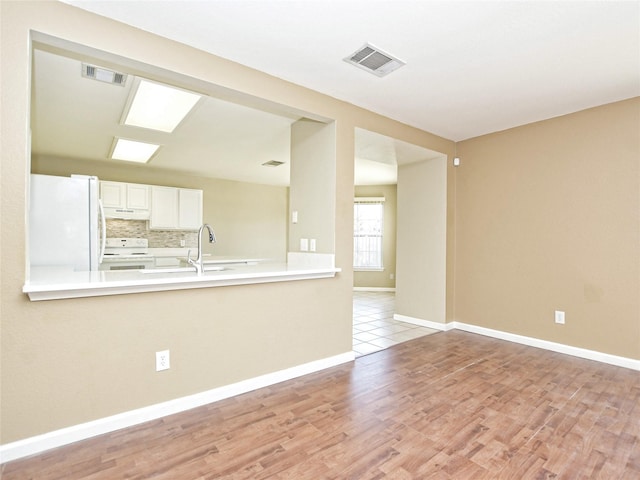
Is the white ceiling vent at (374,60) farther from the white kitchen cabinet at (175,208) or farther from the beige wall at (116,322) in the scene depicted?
the white kitchen cabinet at (175,208)

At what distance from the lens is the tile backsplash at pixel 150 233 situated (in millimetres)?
5734

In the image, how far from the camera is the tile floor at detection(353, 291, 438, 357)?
3.73m

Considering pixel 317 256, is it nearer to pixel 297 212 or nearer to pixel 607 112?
pixel 297 212

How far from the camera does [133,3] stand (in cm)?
186

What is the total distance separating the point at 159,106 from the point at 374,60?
7.13 feet

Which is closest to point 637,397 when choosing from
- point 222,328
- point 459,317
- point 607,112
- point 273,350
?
point 459,317

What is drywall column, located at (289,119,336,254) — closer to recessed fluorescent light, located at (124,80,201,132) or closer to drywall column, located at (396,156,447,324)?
recessed fluorescent light, located at (124,80,201,132)

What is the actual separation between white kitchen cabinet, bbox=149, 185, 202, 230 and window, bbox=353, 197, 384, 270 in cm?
361

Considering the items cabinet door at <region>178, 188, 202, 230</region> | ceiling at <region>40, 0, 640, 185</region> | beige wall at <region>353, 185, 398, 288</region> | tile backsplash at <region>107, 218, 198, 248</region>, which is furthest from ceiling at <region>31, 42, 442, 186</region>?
beige wall at <region>353, 185, 398, 288</region>

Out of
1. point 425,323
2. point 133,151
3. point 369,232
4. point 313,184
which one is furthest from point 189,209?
point 425,323

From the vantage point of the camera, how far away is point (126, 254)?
557 centimetres

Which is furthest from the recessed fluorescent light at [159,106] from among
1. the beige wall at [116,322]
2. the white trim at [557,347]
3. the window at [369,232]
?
the window at [369,232]

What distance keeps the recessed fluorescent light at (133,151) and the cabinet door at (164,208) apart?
0.64 metres

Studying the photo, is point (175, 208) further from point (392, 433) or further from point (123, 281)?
point (392, 433)
